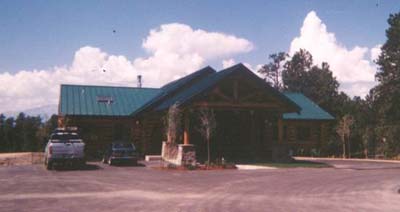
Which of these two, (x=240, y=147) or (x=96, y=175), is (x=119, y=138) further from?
(x=96, y=175)

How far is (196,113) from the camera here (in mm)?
34750

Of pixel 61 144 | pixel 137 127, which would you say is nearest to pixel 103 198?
pixel 61 144

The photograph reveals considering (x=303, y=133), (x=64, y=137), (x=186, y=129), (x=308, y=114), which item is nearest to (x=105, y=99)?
(x=64, y=137)

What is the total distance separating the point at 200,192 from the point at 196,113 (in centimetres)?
1818

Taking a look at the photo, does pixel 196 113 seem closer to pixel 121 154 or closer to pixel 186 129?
pixel 186 129

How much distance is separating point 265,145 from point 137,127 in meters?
10.9

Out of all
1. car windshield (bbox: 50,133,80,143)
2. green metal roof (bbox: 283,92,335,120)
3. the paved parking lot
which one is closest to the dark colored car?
car windshield (bbox: 50,133,80,143)

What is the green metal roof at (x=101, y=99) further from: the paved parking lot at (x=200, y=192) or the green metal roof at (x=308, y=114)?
the paved parking lot at (x=200, y=192)

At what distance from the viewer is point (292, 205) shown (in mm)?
13852

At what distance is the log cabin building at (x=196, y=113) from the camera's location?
3206 centimetres

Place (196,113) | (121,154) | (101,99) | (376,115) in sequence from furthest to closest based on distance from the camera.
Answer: (376,115)
(101,99)
(196,113)
(121,154)

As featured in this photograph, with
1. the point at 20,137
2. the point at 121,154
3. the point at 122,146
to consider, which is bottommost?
the point at 121,154

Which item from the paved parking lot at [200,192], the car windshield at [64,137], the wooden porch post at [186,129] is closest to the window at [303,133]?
the wooden porch post at [186,129]

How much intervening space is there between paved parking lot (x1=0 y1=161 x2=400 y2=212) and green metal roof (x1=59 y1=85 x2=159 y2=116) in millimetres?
16362
